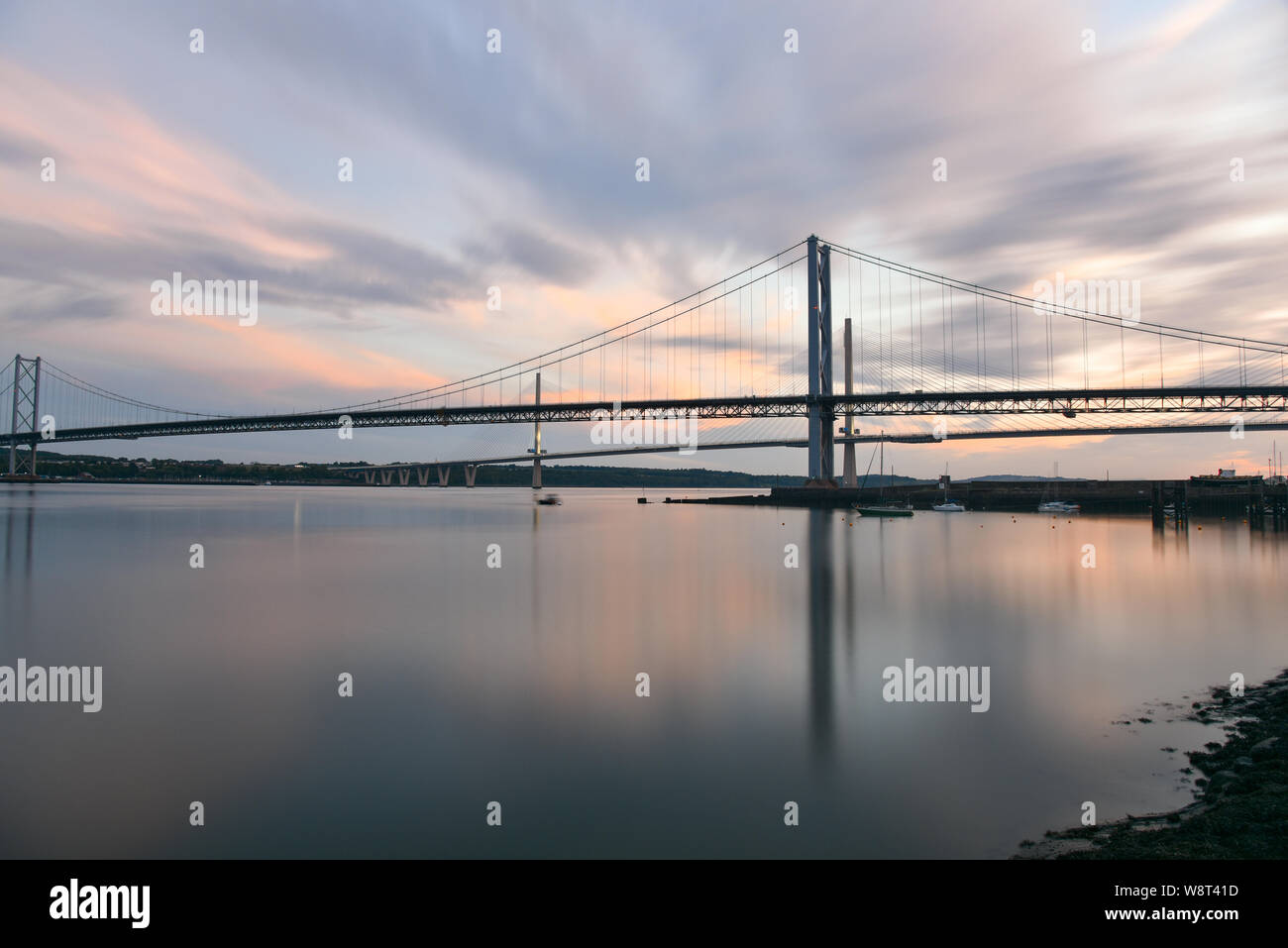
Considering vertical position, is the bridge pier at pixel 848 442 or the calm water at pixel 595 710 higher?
the bridge pier at pixel 848 442

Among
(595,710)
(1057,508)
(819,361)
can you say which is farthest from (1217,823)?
(1057,508)

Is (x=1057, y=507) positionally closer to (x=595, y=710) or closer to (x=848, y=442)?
(x=848, y=442)

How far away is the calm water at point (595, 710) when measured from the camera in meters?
4.73

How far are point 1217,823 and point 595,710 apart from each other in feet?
16.6

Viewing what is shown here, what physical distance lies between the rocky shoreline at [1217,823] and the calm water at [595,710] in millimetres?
217

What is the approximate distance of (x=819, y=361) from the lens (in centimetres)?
5078

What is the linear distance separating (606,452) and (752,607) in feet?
199

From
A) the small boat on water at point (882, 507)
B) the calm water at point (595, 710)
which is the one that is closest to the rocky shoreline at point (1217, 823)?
the calm water at point (595, 710)

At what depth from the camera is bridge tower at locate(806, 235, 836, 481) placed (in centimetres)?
5016

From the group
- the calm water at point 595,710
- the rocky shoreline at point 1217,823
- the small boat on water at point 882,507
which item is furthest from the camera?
the small boat on water at point 882,507

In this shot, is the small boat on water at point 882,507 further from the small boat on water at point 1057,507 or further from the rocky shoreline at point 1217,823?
the rocky shoreline at point 1217,823

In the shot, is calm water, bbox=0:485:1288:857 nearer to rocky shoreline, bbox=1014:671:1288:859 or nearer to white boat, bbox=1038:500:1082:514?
rocky shoreline, bbox=1014:671:1288:859

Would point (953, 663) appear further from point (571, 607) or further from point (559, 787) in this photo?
point (571, 607)
